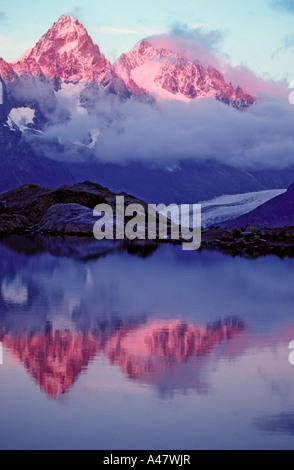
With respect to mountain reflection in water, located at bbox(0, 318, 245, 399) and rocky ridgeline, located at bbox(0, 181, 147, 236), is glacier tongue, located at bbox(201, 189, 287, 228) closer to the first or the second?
rocky ridgeline, located at bbox(0, 181, 147, 236)

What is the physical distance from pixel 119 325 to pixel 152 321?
1.19 m

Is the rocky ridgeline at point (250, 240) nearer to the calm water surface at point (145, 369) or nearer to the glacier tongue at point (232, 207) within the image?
the calm water surface at point (145, 369)

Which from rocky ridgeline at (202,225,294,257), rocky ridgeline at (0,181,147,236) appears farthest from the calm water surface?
rocky ridgeline at (0,181,147,236)

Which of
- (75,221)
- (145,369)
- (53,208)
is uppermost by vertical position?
(53,208)

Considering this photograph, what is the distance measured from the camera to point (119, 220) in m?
106

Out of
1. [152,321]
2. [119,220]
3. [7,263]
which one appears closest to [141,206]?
[119,220]

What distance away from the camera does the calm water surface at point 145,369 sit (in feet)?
35.5

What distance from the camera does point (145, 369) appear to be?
14.3 metres

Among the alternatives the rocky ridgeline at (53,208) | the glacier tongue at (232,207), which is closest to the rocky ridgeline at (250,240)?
the rocky ridgeline at (53,208)

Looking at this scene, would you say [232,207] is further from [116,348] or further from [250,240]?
[116,348]

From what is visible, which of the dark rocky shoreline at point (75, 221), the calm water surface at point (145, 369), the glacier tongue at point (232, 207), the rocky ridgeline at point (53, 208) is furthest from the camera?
the glacier tongue at point (232, 207)

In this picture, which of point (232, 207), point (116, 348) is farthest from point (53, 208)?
point (116, 348)

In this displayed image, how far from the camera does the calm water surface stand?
10812mm
